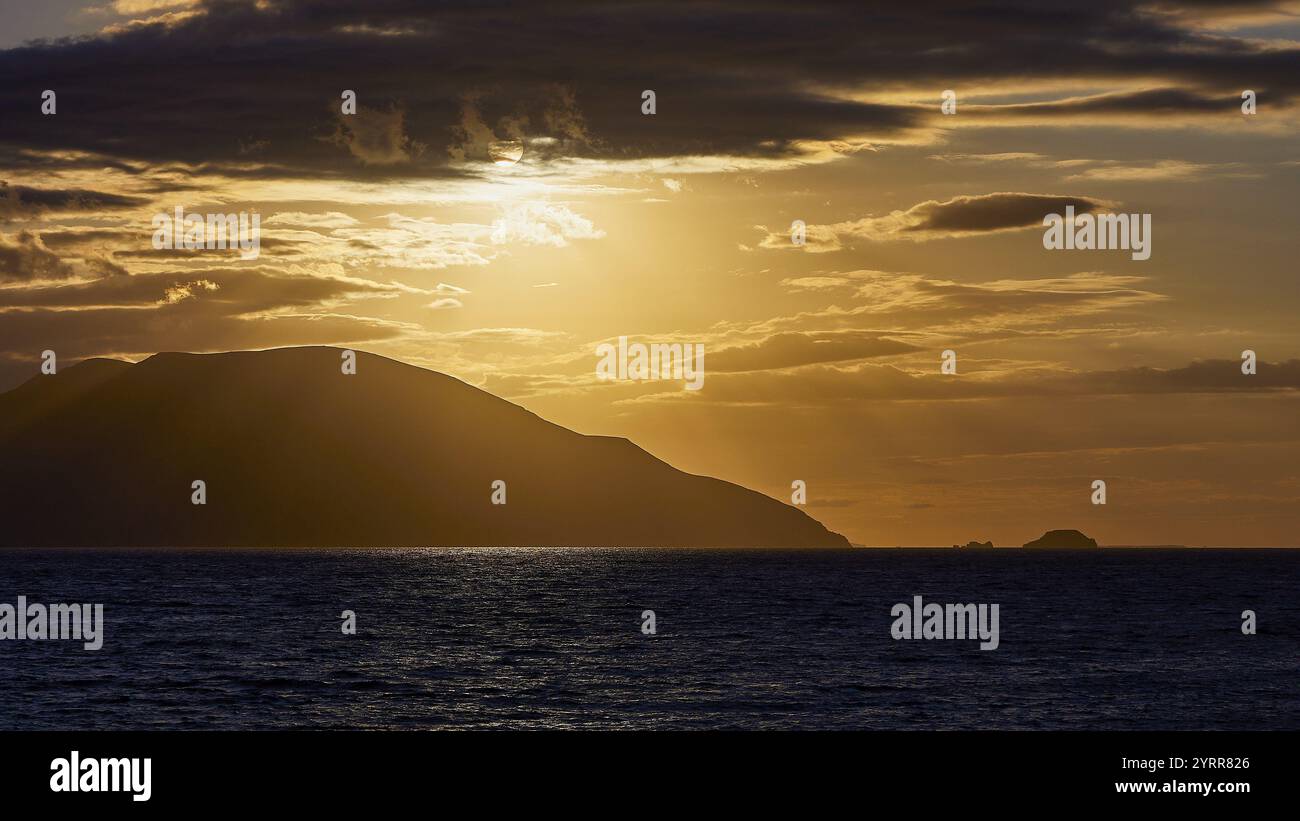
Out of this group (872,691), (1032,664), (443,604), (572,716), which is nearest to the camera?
(572,716)

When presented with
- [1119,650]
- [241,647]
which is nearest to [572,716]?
[241,647]

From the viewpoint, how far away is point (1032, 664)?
2840 inches

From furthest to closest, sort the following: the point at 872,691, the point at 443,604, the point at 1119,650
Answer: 1. the point at 443,604
2. the point at 1119,650
3. the point at 872,691

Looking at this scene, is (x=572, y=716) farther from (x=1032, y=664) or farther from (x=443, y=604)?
(x=443, y=604)
